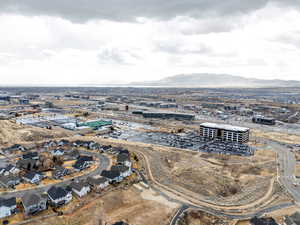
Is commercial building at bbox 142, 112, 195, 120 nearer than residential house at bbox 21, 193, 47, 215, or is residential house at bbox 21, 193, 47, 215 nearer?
residential house at bbox 21, 193, 47, 215

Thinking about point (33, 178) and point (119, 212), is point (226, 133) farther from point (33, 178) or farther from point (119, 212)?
point (33, 178)

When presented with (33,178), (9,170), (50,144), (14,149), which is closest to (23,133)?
(14,149)

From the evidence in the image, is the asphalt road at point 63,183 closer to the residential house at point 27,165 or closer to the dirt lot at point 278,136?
the residential house at point 27,165

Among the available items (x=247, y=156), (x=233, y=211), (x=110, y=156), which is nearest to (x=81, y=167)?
(x=110, y=156)

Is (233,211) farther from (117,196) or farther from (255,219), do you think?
(117,196)

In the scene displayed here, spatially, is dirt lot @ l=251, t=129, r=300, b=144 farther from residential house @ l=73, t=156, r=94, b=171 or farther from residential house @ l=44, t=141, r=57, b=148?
residential house @ l=44, t=141, r=57, b=148

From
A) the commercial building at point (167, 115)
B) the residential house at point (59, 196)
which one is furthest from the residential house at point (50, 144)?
the commercial building at point (167, 115)

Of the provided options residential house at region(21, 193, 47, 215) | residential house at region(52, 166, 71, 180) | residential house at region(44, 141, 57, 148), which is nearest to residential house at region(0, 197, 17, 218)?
residential house at region(21, 193, 47, 215)
